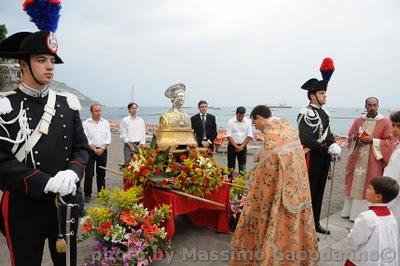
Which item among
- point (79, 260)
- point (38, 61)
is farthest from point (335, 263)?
point (38, 61)

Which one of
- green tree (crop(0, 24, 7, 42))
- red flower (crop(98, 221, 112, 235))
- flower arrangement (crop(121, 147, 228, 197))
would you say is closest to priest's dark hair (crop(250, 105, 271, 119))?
flower arrangement (crop(121, 147, 228, 197))

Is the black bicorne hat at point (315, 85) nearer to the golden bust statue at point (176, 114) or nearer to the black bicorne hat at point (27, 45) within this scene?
the golden bust statue at point (176, 114)

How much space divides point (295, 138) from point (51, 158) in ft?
7.13

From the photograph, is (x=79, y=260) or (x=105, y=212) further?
(x=79, y=260)

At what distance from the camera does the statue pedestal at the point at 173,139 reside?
178 inches

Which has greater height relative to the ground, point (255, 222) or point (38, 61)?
point (38, 61)

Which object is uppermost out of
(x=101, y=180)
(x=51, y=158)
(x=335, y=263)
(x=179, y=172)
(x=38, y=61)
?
(x=38, y=61)

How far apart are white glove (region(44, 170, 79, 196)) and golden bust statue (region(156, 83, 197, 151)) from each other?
2213mm

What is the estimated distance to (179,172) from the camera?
4336mm

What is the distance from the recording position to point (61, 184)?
2.29m

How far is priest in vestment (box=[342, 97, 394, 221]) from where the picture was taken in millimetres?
5453

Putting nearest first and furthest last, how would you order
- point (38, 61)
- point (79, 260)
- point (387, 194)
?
point (38, 61) → point (387, 194) → point (79, 260)

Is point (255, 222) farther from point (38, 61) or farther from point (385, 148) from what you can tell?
point (385, 148)

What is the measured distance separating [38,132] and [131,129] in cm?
497
